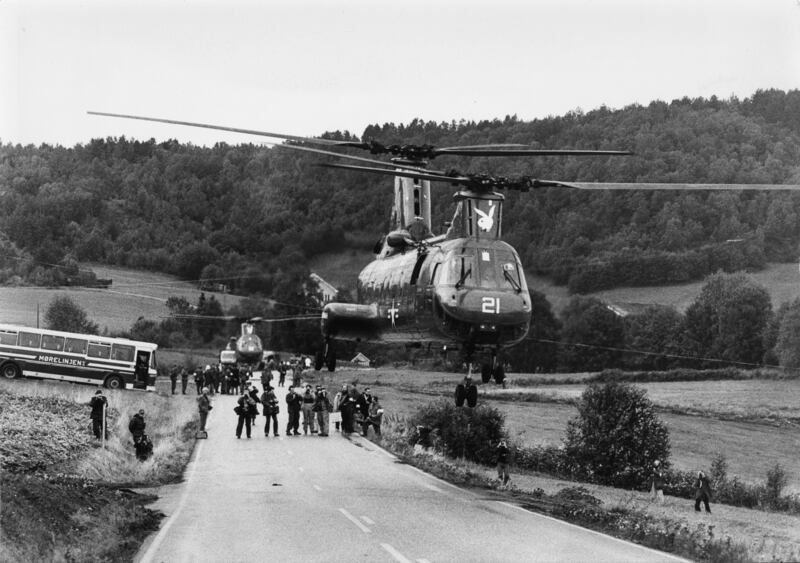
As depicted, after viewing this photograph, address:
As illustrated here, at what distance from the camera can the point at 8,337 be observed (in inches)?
2211

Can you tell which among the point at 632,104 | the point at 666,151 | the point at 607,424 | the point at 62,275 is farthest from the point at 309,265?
the point at 632,104

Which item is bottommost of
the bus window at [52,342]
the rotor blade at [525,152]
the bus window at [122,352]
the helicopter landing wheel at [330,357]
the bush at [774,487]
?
the bush at [774,487]

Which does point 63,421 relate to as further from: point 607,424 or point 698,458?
point 698,458

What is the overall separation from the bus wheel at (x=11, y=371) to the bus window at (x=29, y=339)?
134 cm

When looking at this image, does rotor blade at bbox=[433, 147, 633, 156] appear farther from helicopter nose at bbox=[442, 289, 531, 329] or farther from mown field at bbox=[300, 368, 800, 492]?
mown field at bbox=[300, 368, 800, 492]

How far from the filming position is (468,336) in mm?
27516

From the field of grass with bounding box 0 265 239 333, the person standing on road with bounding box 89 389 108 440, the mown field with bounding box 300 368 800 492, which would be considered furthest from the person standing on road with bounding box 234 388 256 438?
the field of grass with bounding box 0 265 239 333

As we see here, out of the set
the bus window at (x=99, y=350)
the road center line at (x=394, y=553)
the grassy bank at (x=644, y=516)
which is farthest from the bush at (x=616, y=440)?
the road center line at (x=394, y=553)

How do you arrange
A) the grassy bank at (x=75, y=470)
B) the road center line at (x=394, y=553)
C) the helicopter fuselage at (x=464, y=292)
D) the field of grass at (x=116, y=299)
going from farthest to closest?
the field of grass at (x=116, y=299)
the helicopter fuselage at (x=464, y=292)
the grassy bank at (x=75, y=470)
the road center line at (x=394, y=553)

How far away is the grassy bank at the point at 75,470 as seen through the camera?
67.9 ft

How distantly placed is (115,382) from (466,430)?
22460mm

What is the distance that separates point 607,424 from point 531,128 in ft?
184

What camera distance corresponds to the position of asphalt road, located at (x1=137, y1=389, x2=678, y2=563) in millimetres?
19719

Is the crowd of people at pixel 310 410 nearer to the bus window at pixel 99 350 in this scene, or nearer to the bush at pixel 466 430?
the bush at pixel 466 430
